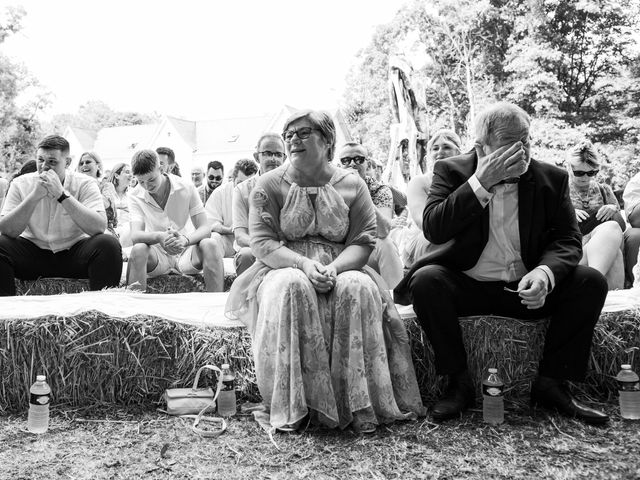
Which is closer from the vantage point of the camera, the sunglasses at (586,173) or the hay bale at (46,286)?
the hay bale at (46,286)

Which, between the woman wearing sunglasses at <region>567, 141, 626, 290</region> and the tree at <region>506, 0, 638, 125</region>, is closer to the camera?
the woman wearing sunglasses at <region>567, 141, 626, 290</region>

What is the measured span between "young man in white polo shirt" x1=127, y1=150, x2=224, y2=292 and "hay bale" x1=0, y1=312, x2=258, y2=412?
1.18m

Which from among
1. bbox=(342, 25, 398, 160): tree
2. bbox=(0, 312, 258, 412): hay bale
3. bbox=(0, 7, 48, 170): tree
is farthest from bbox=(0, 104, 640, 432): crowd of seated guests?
bbox=(0, 7, 48, 170): tree

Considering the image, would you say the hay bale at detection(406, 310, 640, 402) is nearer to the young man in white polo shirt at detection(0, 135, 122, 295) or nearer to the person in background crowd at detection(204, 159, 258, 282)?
the young man in white polo shirt at detection(0, 135, 122, 295)

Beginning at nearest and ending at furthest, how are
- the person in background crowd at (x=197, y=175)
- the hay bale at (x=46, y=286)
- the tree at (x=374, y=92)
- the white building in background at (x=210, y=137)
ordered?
the hay bale at (x=46, y=286) < the person in background crowd at (x=197, y=175) < the tree at (x=374, y=92) < the white building in background at (x=210, y=137)

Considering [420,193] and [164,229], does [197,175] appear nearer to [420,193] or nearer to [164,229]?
[164,229]

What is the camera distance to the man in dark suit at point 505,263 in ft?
8.29

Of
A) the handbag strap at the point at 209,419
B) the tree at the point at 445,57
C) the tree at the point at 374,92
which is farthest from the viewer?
the tree at the point at 374,92

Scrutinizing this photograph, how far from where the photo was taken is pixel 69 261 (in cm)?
371

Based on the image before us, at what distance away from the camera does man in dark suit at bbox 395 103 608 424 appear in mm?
2527

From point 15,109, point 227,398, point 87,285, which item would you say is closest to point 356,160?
point 87,285

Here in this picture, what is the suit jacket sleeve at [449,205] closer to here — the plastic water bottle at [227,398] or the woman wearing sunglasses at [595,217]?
the plastic water bottle at [227,398]

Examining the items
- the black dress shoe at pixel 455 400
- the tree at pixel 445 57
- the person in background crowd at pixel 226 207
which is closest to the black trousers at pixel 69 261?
the person in background crowd at pixel 226 207

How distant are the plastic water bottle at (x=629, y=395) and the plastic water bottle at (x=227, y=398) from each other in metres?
1.71
